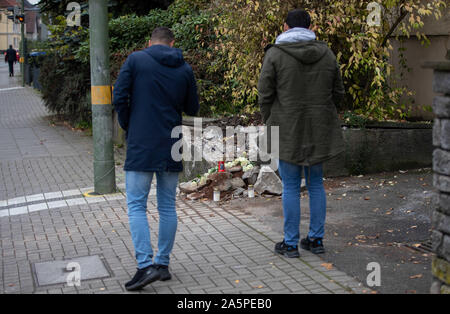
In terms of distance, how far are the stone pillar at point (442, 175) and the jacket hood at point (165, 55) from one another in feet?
5.74

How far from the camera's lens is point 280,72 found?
16.2 feet

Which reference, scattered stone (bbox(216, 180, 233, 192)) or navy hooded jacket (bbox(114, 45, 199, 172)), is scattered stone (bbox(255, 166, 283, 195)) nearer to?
scattered stone (bbox(216, 180, 233, 192))

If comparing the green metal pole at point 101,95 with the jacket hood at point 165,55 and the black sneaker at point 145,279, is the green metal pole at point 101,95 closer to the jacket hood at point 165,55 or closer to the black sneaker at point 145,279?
the jacket hood at point 165,55

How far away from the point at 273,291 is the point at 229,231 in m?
1.71

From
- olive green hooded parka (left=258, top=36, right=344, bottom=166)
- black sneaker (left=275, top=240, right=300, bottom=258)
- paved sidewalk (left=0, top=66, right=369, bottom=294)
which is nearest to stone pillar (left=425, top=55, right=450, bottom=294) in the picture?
paved sidewalk (left=0, top=66, right=369, bottom=294)

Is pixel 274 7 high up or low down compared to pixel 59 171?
up

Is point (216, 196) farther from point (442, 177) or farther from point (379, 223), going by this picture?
point (442, 177)

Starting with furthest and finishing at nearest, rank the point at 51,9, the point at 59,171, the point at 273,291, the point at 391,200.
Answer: the point at 51,9 < the point at 59,171 < the point at 391,200 < the point at 273,291

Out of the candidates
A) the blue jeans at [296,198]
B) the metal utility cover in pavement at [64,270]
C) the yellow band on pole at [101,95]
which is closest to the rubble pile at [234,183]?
the yellow band on pole at [101,95]

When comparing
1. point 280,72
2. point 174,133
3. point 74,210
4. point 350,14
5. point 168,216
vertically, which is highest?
point 350,14

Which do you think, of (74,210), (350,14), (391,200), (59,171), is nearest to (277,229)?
(391,200)

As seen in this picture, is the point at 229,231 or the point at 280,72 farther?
the point at 229,231

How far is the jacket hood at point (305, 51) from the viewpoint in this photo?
193 inches

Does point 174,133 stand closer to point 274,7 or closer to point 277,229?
point 277,229
